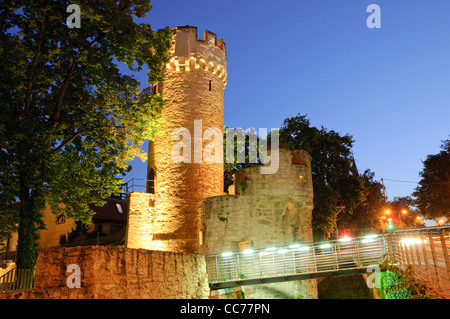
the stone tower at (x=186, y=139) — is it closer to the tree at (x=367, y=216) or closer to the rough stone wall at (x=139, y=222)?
the rough stone wall at (x=139, y=222)

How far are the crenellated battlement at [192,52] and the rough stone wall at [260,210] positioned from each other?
763 centimetres

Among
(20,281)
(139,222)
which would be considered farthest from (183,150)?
(20,281)

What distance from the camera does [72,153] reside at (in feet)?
51.0

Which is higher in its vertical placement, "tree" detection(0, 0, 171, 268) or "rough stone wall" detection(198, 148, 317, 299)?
"tree" detection(0, 0, 171, 268)

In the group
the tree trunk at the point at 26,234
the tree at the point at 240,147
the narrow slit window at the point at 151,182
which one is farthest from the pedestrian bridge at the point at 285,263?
the tree at the point at 240,147

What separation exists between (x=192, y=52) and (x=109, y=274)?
621 inches

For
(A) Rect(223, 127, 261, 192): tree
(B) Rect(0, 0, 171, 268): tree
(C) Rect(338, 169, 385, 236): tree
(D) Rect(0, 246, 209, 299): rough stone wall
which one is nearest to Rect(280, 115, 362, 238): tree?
(A) Rect(223, 127, 261, 192): tree

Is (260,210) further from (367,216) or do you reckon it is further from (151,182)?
(367,216)

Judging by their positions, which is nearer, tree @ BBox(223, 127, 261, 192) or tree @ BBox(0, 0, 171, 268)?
tree @ BBox(0, 0, 171, 268)

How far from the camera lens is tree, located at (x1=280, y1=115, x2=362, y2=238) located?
2466 centimetres

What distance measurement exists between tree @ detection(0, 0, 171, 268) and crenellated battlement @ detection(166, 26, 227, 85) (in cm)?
333

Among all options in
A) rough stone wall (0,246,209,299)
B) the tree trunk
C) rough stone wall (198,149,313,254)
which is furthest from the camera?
rough stone wall (198,149,313,254)

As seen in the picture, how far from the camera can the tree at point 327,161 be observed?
24.7 metres

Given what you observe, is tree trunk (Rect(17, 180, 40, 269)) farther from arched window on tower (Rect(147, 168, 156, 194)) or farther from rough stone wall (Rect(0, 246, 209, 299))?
arched window on tower (Rect(147, 168, 156, 194))
